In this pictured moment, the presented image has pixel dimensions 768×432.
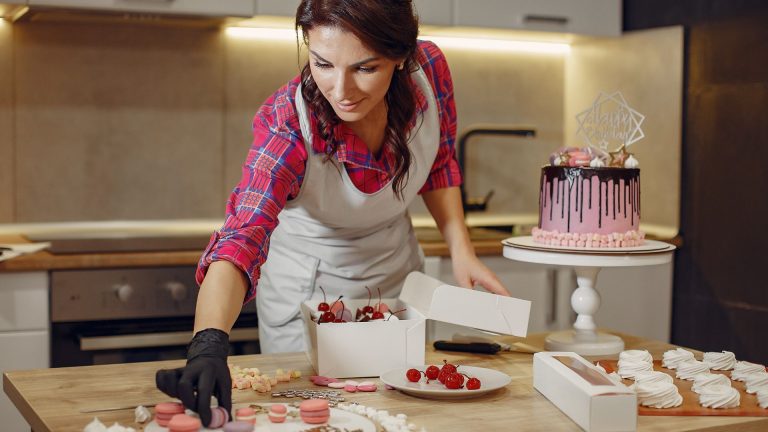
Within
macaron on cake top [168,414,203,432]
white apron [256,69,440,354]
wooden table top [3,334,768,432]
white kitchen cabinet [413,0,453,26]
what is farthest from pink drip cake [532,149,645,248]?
white kitchen cabinet [413,0,453,26]

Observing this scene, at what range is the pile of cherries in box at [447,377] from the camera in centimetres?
127

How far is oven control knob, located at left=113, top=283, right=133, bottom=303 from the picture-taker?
7.62 ft

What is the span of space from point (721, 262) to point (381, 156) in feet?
4.72

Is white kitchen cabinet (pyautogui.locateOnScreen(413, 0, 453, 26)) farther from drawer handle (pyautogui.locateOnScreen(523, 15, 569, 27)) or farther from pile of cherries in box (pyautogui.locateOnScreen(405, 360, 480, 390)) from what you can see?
pile of cherries in box (pyautogui.locateOnScreen(405, 360, 480, 390))

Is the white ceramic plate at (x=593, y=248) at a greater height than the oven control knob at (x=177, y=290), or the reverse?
the white ceramic plate at (x=593, y=248)

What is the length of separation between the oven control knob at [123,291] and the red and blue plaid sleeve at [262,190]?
33.4 inches

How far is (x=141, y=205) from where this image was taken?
284cm

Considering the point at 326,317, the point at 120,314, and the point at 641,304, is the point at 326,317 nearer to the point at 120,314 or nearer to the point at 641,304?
the point at 120,314

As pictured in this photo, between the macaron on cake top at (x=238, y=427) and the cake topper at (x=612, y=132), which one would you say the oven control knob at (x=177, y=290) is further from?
the macaron on cake top at (x=238, y=427)

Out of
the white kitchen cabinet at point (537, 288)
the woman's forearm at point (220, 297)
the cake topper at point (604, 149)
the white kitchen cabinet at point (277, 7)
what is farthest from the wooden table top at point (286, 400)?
the white kitchen cabinet at point (277, 7)

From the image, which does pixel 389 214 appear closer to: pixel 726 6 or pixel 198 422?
pixel 198 422

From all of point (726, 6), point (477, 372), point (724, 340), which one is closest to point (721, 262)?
point (724, 340)

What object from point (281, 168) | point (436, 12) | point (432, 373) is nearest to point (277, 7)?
point (436, 12)

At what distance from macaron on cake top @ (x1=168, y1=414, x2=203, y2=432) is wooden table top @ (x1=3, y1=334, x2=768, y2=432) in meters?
0.08
